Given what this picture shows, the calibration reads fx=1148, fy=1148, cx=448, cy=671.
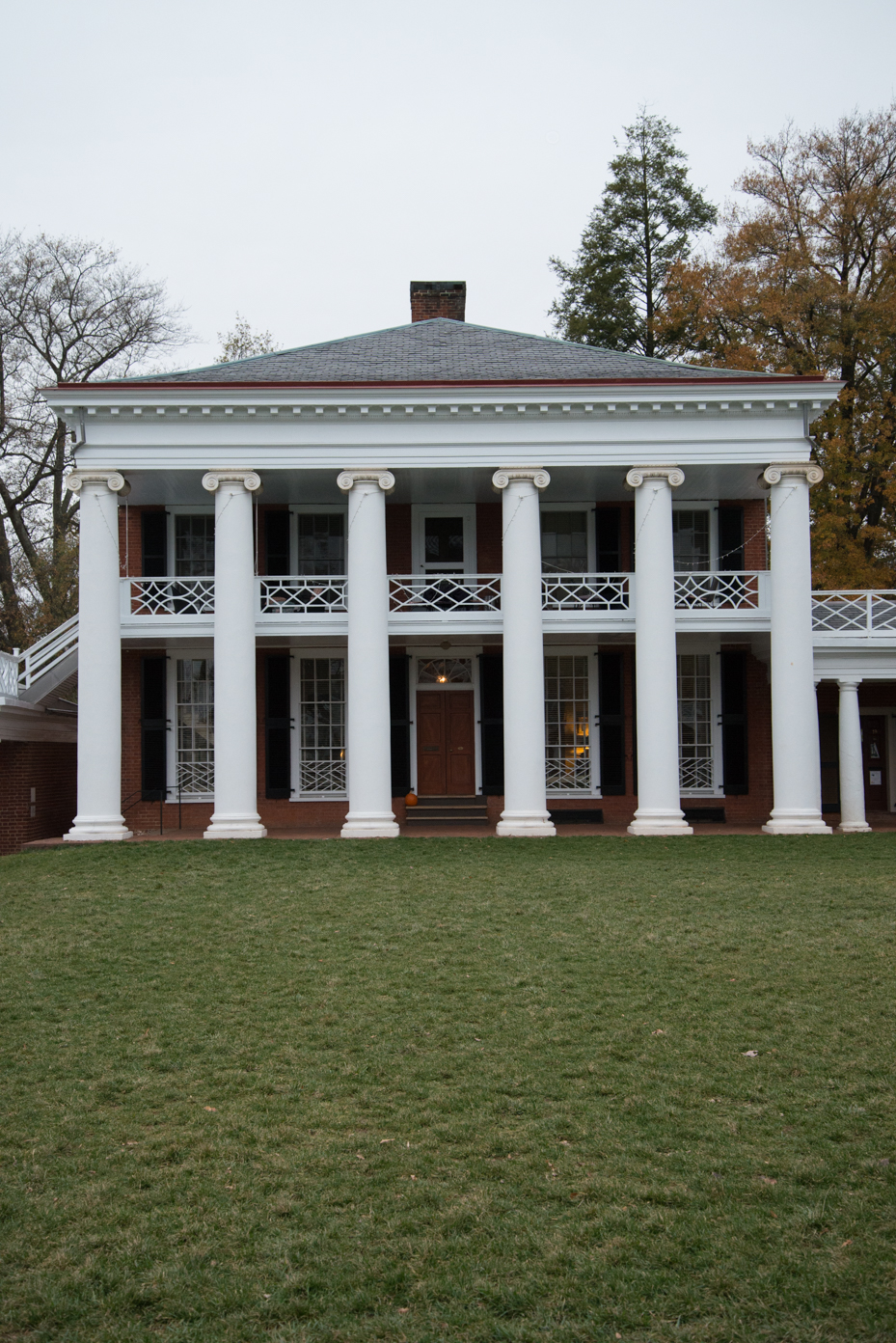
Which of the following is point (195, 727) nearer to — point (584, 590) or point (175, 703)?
point (175, 703)

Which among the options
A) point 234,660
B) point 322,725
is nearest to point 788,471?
point 322,725

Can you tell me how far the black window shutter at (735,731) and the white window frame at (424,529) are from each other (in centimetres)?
517

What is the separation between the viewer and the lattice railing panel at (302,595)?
1977cm

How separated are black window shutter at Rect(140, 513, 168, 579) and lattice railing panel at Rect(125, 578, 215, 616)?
0.84ft

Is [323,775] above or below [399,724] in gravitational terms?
below

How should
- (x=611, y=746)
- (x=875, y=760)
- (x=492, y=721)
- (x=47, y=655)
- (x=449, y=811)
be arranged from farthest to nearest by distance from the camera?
(x=875, y=760) → (x=611, y=746) → (x=492, y=721) → (x=47, y=655) → (x=449, y=811)

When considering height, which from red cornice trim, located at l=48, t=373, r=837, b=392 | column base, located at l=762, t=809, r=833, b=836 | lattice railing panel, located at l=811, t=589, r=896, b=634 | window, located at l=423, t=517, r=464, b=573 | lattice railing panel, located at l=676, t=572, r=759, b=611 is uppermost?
red cornice trim, located at l=48, t=373, r=837, b=392

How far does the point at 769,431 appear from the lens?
18.6m

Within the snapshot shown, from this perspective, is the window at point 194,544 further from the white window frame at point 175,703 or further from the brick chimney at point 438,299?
the brick chimney at point 438,299

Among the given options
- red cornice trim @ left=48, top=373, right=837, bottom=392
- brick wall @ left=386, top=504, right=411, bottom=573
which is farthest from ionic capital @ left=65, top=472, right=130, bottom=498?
brick wall @ left=386, top=504, right=411, bottom=573

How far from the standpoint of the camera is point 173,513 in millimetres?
21266

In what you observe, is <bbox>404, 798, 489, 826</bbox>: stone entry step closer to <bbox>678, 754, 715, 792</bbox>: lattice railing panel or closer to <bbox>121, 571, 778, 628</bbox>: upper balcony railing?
<bbox>121, 571, 778, 628</bbox>: upper balcony railing

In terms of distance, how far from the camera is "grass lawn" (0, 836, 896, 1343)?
4199 mm

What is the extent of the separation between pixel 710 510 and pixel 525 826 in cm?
747
